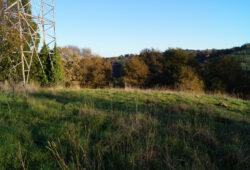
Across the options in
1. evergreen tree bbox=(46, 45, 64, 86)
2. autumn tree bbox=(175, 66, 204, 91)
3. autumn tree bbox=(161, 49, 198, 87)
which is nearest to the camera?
evergreen tree bbox=(46, 45, 64, 86)

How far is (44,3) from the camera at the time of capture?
11773mm

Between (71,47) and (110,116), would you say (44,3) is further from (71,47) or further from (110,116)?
(71,47)

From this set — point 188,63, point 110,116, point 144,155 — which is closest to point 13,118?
point 110,116

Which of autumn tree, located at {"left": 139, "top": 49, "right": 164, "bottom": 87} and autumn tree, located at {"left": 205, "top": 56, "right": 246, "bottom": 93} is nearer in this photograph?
autumn tree, located at {"left": 205, "top": 56, "right": 246, "bottom": 93}

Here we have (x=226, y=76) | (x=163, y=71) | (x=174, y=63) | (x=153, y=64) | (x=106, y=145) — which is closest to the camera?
(x=106, y=145)

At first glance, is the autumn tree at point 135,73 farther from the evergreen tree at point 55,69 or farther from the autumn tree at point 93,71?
→ the evergreen tree at point 55,69

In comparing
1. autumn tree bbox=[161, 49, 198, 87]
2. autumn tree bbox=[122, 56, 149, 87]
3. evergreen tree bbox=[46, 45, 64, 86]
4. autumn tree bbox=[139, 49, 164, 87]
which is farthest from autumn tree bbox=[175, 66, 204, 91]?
evergreen tree bbox=[46, 45, 64, 86]

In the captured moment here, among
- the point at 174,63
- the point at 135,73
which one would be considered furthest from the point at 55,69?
the point at 174,63

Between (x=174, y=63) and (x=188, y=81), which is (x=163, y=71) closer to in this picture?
(x=174, y=63)

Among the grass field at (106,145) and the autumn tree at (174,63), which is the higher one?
the autumn tree at (174,63)

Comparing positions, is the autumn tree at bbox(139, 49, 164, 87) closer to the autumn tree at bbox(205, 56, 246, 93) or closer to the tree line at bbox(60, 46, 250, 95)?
the tree line at bbox(60, 46, 250, 95)

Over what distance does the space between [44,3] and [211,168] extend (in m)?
14.7

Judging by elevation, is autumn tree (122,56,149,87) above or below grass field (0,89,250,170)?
above

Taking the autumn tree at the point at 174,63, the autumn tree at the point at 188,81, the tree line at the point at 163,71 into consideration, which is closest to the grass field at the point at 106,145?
the tree line at the point at 163,71
